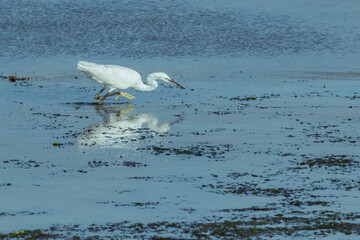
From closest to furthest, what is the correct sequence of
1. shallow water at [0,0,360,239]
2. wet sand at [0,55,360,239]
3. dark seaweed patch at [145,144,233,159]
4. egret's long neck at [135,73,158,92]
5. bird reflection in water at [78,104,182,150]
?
wet sand at [0,55,360,239], shallow water at [0,0,360,239], dark seaweed patch at [145,144,233,159], bird reflection in water at [78,104,182,150], egret's long neck at [135,73,158,92]

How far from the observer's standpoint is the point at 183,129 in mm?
18500

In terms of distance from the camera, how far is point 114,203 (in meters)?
12.0

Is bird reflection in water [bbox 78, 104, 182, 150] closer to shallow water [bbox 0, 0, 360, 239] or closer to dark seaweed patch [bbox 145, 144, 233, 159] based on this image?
shallow water [bbox 0, 0, 360, 239]

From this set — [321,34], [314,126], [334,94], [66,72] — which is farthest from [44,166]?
[321,34]

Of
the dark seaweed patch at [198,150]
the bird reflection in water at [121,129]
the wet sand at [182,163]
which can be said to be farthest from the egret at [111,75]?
the dark seaweed patch at [198,150]

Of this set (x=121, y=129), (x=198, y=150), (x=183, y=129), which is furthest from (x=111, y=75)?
(x=198, y=150)

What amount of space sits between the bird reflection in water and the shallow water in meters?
0.04

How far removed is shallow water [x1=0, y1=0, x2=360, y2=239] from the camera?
11.6 m

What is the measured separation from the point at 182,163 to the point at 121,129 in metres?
4.08

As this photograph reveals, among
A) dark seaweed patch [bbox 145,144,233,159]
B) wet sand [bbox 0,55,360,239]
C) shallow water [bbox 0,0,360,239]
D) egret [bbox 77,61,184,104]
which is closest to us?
wet sand [bbox 0,55,360,239]

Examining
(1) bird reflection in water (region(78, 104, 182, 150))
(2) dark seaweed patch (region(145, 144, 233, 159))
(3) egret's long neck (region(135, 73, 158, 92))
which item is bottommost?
(1) bird reflection in water (region(78, 104, 182, 150))

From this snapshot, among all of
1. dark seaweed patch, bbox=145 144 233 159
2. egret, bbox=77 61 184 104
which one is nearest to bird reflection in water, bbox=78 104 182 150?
dark seaweed patch, bbox=145 144 233 159

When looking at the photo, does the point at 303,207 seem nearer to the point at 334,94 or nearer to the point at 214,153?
the point at 214,153

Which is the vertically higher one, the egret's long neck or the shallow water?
the egret's long neck
